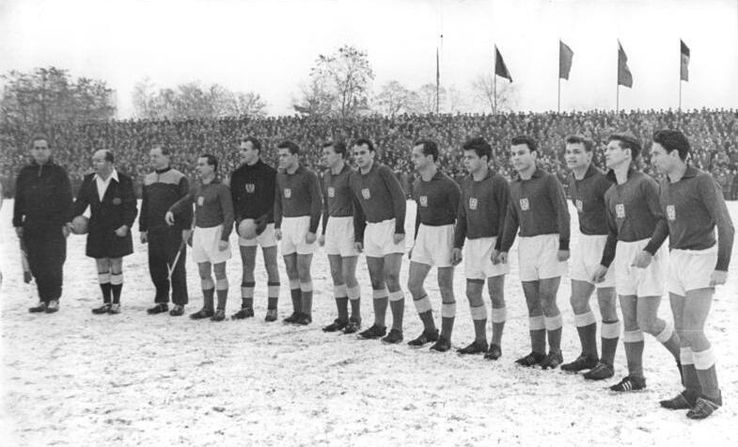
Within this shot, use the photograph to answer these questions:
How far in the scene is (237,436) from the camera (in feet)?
13.7

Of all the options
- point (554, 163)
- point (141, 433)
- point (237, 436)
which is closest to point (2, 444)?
point (141, 433)

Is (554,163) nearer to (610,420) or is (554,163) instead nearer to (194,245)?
(194,245)

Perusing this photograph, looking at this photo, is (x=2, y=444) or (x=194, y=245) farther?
(x=194, y=245)

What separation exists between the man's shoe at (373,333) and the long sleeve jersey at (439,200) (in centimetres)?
118

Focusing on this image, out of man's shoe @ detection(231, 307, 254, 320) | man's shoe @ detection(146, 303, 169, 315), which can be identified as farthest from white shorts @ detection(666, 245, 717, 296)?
man's shoe @ detection(146, 303, 169, 315)

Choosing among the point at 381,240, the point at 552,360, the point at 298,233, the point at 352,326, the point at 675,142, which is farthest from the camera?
the point at 298,233

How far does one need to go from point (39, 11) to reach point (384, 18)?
257cm

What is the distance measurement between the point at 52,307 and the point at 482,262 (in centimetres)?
502

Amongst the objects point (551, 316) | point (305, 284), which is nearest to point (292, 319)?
point (305, 284)

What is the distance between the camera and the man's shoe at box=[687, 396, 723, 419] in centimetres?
437

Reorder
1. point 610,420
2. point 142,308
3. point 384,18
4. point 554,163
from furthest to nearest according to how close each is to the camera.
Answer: point 554,163, point 142,308, point 384,18, point 610,420

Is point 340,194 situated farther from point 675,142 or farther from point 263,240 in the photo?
point 675,142

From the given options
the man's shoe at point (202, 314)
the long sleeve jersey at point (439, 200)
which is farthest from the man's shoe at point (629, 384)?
the man's shoe at point (202, 314)

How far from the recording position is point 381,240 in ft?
22.4
